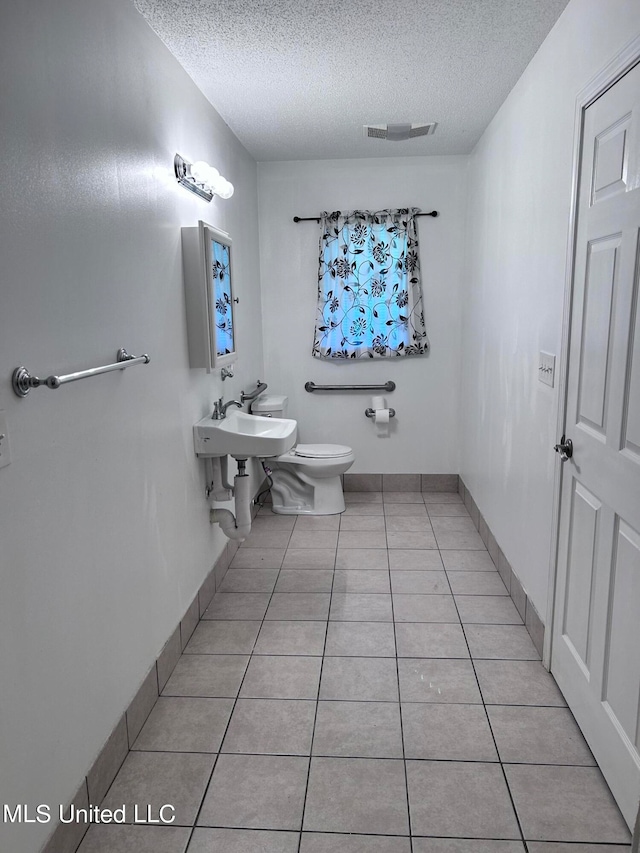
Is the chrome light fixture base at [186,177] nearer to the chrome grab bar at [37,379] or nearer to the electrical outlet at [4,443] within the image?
the chrome grab bar at [37,379]

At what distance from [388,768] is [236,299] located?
8.06 feet

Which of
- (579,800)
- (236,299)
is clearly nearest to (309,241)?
(236,299)

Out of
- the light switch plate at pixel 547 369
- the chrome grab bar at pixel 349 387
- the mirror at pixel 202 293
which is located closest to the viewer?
the light switch plate at pixel 547 369

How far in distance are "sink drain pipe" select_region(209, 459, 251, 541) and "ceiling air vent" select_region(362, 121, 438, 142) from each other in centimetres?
A: 201

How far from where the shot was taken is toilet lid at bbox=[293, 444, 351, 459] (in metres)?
4.12

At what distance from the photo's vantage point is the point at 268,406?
4.04 m

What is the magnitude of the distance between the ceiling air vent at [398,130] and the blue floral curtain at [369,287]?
65 centimetres

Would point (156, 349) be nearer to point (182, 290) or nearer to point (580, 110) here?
point (182, 290)

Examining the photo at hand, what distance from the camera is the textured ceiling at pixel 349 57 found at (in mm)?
2133

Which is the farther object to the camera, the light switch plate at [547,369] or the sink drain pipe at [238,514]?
the sink drain pipe at [238,514]

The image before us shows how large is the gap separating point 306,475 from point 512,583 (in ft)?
5.39

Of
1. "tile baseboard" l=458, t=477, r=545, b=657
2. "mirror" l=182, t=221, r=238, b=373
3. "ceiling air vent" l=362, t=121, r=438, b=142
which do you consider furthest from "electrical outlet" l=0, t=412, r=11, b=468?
"ceiling air vent" l=362, t=121, r=438, b=142

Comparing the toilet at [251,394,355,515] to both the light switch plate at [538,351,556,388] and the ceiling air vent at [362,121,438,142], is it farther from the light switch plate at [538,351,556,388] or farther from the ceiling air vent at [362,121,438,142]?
the light switch plate at [538,351,556,388]

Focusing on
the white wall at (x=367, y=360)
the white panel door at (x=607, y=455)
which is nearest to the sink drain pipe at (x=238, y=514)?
the white panel door at (x=607, y=455)
